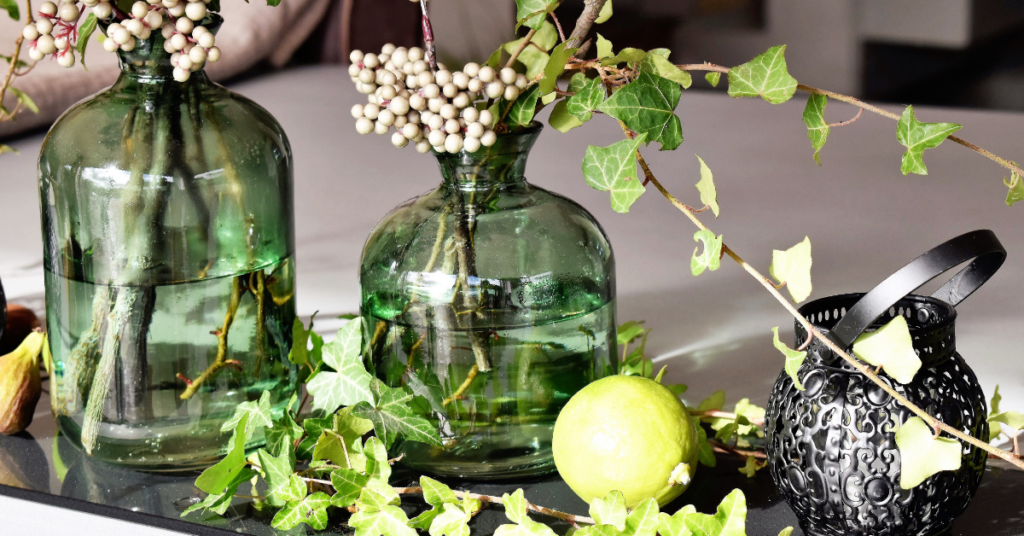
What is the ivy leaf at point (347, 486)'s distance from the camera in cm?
51

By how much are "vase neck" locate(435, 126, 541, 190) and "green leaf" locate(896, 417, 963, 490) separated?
0.24 m

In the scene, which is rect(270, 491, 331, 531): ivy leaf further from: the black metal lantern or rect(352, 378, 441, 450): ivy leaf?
the black metal lantern

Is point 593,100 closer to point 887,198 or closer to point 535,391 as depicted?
point 535,391

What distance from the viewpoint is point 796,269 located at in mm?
444

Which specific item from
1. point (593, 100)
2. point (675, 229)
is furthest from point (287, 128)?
point (593, 100)

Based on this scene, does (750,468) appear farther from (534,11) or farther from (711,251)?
(534,11)

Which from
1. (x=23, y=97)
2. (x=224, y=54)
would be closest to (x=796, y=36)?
(x=224, y=54)

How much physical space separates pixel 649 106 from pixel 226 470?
29 centimetres

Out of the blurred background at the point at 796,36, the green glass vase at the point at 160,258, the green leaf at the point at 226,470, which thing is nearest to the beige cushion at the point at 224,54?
the blurred background at the point at 796,36

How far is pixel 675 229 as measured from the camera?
1.24 meters

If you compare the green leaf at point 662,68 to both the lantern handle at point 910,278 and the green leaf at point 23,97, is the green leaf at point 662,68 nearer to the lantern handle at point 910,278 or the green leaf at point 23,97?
the lantern handle at point 910,278

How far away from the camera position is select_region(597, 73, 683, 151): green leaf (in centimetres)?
47

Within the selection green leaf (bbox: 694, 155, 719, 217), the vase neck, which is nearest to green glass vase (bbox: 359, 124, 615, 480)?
the vase neck

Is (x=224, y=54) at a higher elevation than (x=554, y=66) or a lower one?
lower
